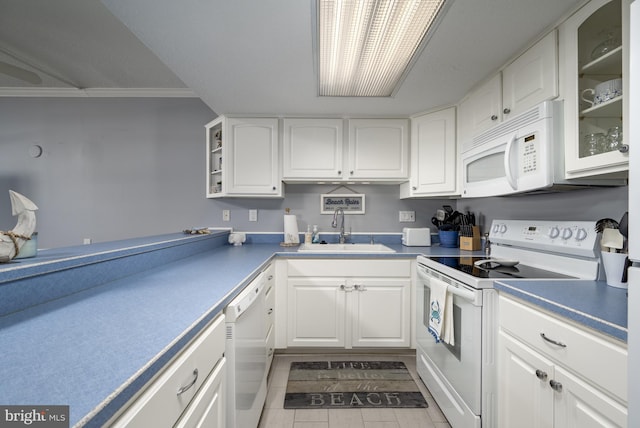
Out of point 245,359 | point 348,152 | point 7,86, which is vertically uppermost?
point 7,86

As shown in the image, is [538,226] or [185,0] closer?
[185,0]

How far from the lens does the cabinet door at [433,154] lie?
2.19m

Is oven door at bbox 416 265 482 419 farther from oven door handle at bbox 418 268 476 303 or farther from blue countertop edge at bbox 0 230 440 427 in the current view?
blue countertop edge at bbox 0 230 440 427

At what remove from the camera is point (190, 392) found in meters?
0.71

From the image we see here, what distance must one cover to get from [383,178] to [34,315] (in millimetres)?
2279

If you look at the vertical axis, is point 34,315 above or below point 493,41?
below

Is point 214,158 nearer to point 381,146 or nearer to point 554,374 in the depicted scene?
point 381,146

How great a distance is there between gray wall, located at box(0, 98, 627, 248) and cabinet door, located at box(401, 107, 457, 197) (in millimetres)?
421

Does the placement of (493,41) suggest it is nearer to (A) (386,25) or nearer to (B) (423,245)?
(A) (386,25)

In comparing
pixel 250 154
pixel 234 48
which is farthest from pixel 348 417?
pixel 234 48

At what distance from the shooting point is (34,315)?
0.77 m

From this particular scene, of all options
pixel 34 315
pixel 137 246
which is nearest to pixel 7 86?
pixel 137 246

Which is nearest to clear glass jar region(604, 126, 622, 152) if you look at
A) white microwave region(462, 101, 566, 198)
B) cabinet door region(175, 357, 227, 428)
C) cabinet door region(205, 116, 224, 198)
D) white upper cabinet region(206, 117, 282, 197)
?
white microwave region(462, 101, 566, 198)

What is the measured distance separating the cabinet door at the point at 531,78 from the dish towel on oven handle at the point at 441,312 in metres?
1.10
